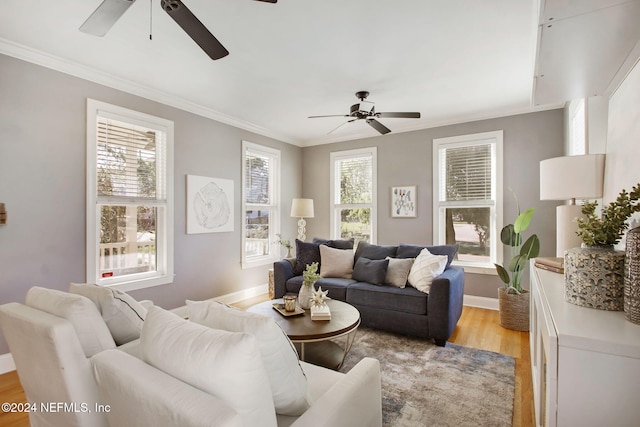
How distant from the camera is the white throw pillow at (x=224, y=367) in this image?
859 millimetres

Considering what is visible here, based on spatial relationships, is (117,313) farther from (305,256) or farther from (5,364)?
(305,256)

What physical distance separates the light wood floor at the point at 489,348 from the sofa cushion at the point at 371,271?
38.3 inches

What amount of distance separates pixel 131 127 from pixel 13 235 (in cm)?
151

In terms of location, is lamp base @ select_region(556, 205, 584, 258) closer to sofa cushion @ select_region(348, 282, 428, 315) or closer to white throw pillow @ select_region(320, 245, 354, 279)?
sofa cushion @ select_region(348, 282, 428, 315)

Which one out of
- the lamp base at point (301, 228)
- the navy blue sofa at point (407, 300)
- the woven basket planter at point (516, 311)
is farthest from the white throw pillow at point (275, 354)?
the lamp base at point (301, 228)

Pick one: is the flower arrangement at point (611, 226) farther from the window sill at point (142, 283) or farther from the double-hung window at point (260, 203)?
the double-hung window at point (260, 203)

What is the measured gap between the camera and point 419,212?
4793 mm

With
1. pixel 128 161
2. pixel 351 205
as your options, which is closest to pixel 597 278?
pixel 128 161

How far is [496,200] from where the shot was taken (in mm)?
4211

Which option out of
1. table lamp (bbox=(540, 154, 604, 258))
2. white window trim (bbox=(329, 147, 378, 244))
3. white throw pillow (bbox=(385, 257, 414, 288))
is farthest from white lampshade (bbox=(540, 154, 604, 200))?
white window trim (bbox=(329, 147, 378, 244))

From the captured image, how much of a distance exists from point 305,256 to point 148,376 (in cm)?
330

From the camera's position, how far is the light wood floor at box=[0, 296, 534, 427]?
202cm

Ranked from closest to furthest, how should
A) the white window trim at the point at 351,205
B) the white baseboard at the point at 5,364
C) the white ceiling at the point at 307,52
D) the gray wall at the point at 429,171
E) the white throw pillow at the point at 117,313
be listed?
1. the white throw pillow at the point at 117,313
2. the white ceiling at the point at 307,52
3. the white baseboard at the point at 5,364
4. the gray wall at the point at 429,171
5. the white window trim at the point at 351,205

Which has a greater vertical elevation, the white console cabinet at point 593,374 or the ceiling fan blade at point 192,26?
the ceiling fan blade at point 192,26
